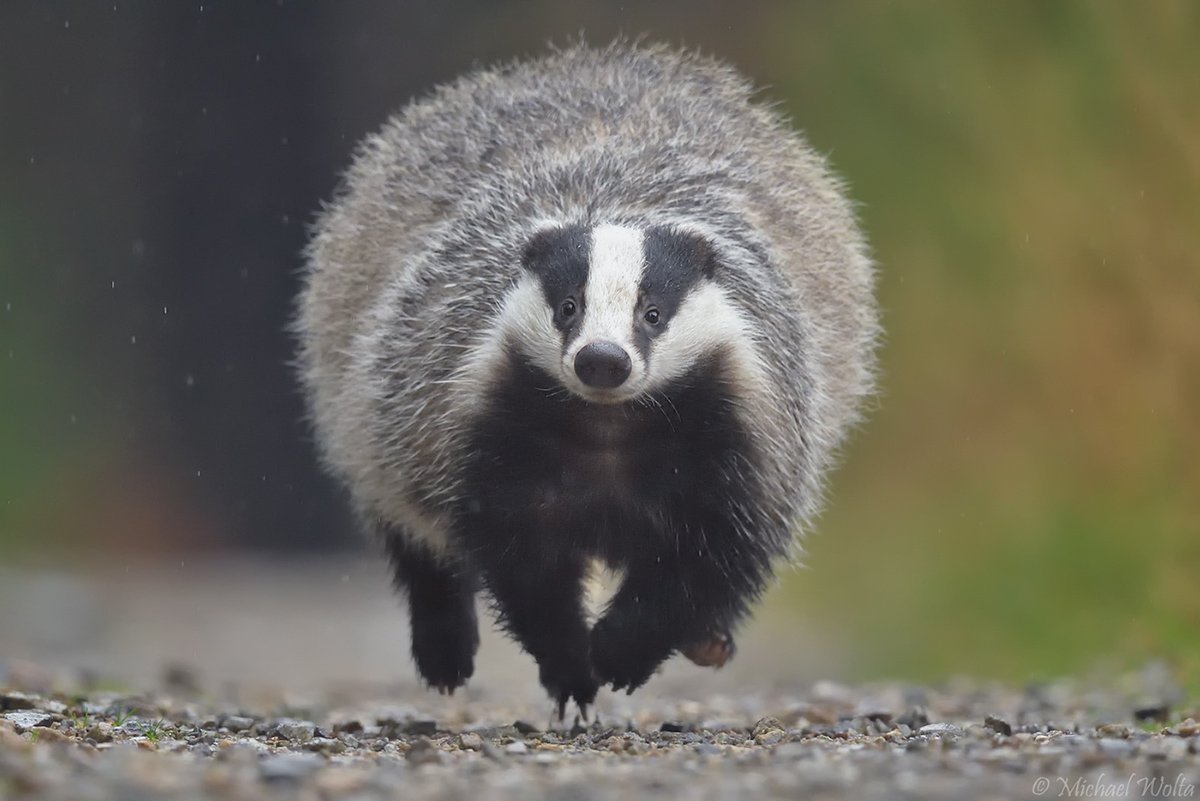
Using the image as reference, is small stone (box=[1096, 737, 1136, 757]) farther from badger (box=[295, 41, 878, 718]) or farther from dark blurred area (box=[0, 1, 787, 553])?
dark blurred area (box=[0, 1, 787, 553])

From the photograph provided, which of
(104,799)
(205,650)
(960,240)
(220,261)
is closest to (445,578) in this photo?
(104,799)

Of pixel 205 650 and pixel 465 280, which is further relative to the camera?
pixel 205 650

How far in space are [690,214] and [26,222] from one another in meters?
7.25

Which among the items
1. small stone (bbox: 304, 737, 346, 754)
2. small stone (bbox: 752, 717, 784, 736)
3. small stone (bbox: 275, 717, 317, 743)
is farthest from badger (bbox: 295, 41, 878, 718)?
small stone (bbox: 304, 737, 346, 754)

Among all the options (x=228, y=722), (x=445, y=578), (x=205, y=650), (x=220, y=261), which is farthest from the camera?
(x=220, y=261)

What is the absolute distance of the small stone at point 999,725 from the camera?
12.7 feet

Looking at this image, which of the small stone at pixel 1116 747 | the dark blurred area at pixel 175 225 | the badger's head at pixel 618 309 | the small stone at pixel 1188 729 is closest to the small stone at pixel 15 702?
the badger's head at pixel 618 309

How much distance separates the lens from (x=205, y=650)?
862cm

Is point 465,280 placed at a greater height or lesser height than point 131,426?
lesser

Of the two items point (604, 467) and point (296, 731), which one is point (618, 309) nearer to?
point (604, 467)

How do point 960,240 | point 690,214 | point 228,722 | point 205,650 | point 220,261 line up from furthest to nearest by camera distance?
1. point 220,261
2. point 960,240
3. point 205,650
4. point 690,214
5. point 228,722

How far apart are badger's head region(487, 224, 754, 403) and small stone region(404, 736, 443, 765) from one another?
91 cm

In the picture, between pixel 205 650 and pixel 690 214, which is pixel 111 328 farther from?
pixel 690 214

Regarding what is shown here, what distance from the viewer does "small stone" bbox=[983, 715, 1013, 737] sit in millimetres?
3869
